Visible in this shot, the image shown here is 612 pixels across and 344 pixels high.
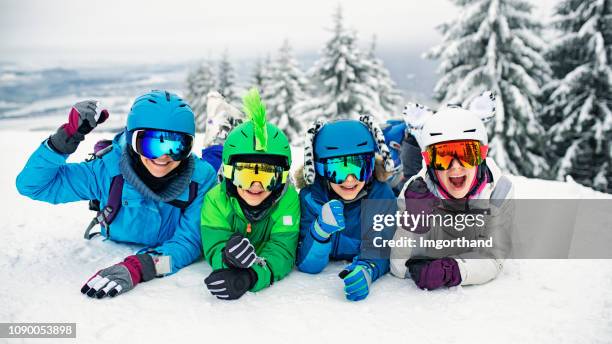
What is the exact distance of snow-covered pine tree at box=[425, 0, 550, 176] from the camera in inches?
544

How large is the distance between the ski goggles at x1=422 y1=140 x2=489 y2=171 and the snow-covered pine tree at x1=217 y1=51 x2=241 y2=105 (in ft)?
82.2

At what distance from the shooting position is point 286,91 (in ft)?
73.4

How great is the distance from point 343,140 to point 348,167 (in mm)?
250

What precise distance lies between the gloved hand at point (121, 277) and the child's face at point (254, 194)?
3.02ft

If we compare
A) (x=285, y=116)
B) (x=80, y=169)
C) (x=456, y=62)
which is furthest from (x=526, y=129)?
(x=80, y=169)

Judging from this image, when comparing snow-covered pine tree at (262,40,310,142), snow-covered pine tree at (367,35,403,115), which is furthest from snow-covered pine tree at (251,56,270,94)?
snow-covered pine tree at (367,35,403,115)

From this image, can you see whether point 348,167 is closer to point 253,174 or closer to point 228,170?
point 253,174

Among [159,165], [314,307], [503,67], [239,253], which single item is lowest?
[314,307]

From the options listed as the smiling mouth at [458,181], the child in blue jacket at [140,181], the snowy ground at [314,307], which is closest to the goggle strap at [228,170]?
the child in blue jacket at [140,181]

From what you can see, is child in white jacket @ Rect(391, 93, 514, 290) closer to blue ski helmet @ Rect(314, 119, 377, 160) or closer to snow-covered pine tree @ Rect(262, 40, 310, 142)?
blue ski helmet @ Rect(314, 119, 377, 160)

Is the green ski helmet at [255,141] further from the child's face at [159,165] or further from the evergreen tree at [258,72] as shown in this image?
the evergreen tree at [258,72]

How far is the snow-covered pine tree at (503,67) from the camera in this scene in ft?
45.3

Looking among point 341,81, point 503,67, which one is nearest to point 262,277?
point 503,67

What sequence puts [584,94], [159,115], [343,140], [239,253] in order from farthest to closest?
[584,94], [343,140], [159,115], [239,253]
